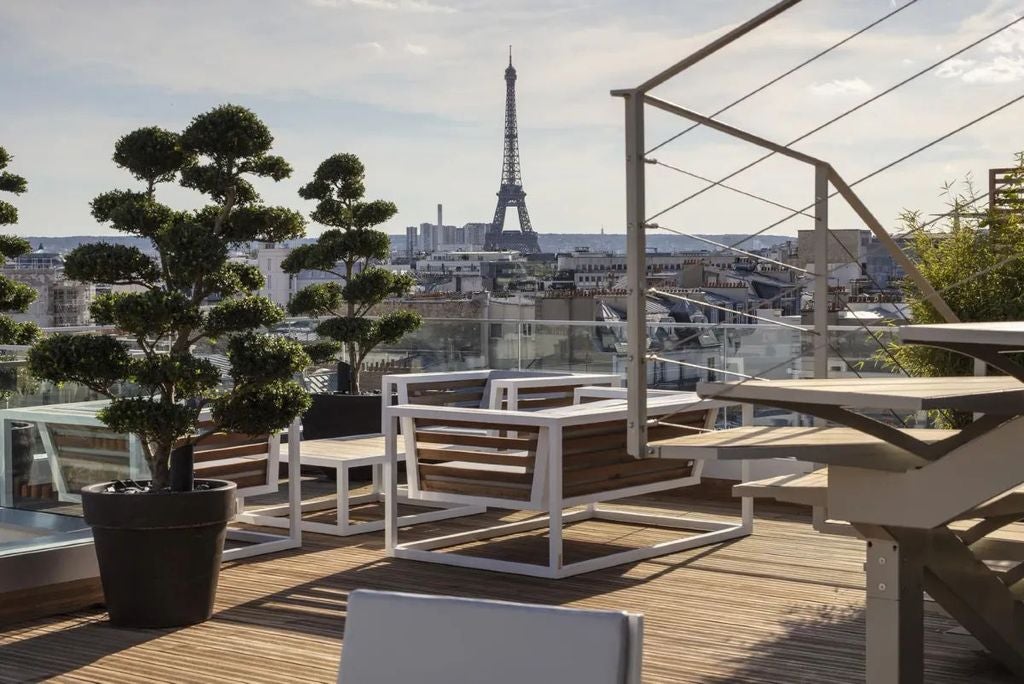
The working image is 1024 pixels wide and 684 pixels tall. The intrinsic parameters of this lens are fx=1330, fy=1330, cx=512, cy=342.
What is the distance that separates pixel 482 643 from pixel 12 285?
27.1ft

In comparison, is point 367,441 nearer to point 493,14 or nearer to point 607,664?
point 607,664

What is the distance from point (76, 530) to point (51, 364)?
675 mm

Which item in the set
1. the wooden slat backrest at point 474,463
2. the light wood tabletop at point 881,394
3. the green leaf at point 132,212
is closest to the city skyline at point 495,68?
the green leaf at point 132,212

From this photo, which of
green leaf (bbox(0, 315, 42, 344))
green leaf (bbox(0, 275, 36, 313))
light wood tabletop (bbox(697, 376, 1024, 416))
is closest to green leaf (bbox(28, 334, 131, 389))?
light wood tabletop (bbox(697, 376, 1024, 416))

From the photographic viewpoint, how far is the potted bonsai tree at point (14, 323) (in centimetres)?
478

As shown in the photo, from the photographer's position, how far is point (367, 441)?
6.36 meters

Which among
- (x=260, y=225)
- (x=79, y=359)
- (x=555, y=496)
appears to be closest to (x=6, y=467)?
(x=79, y=359)

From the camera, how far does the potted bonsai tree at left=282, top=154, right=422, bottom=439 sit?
27.7 ft

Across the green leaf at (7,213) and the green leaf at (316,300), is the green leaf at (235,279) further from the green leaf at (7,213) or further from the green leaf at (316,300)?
Result: the green leaf at (7,213)

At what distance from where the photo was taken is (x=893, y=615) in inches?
97.9

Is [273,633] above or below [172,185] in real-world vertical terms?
below

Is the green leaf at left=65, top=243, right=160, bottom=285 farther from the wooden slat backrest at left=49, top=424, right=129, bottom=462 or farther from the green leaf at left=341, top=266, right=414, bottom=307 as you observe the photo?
the green leaf at left=341, top=266, right=414, bottom=307

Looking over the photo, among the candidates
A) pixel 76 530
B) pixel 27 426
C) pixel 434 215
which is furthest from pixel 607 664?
pixel 434 215

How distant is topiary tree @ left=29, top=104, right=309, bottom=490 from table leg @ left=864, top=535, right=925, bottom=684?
7.75 ft
